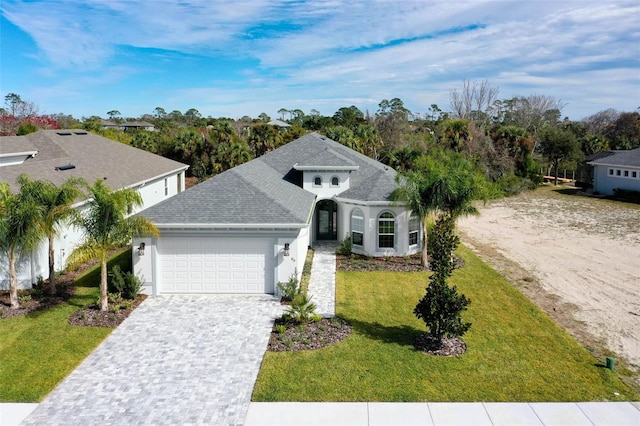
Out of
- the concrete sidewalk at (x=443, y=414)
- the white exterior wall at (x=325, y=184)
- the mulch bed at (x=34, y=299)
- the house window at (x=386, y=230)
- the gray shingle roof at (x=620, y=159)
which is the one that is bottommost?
the concrete sidewalk at (x=443, y=414)

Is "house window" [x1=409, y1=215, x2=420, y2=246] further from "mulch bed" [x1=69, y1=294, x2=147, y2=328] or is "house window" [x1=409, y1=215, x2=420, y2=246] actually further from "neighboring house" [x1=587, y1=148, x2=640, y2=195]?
"neighboring house" [x1=587, y1=148, x2=640, y2=195]

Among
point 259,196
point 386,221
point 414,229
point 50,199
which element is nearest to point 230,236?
point 259,196

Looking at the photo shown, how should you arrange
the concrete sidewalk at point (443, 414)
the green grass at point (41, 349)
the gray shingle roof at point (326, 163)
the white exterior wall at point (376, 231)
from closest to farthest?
the concrete sidewalk at point (443, 414) < the green grass at point (41, 349) < the white exterior wall at point (376, 231) < the gray shingle roof at point (326, 163)

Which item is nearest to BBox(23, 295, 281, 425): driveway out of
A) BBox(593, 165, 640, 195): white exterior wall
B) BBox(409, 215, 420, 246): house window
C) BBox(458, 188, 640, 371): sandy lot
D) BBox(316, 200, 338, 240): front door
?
BBox(409, 215, 420, 246): house window

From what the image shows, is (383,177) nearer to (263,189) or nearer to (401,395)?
(263,189)

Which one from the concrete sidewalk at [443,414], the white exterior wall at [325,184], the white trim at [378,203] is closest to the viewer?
the concrete sidewalk at [443,414]

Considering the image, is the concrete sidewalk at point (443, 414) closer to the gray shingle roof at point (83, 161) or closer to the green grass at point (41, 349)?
the green grass at point (41, 349)

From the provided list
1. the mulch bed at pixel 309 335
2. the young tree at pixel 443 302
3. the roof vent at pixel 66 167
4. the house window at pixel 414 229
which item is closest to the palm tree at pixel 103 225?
the mulch bed at pixel 309 335
